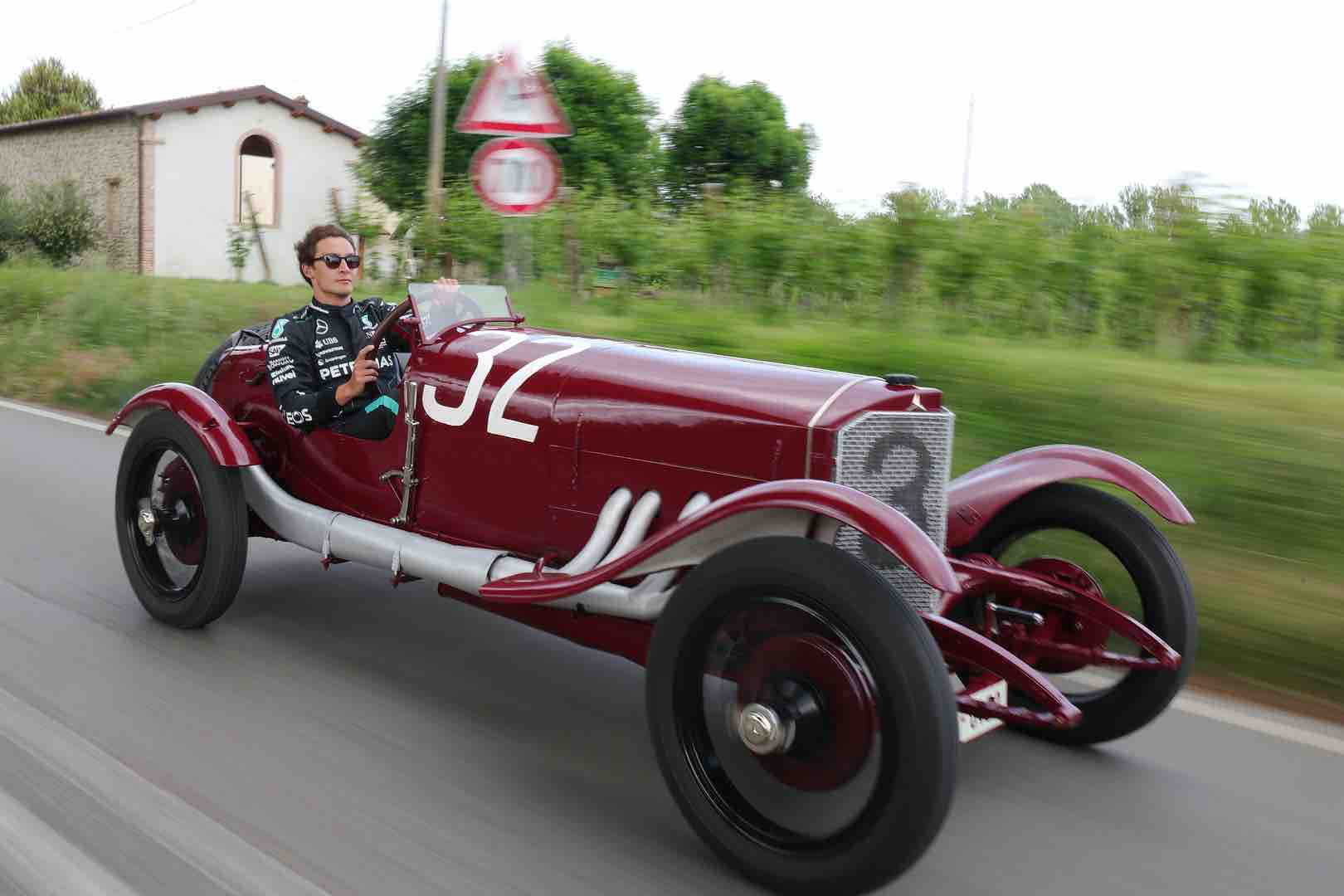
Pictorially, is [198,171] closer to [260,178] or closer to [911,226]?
[260,178]

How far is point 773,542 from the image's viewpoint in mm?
2557

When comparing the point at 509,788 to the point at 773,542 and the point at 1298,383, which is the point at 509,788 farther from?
the point at 1298,383

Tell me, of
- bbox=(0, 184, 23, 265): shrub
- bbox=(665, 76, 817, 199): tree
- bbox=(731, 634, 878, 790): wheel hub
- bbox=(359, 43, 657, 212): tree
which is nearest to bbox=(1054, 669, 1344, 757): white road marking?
bbox=(731, 634, 878, 790): wheel hub

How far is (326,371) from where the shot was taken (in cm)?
430

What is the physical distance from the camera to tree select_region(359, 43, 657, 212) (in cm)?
2523

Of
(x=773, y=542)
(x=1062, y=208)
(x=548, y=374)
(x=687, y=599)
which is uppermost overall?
(x=1062, y=208)

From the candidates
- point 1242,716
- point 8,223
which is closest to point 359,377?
point 1242,716

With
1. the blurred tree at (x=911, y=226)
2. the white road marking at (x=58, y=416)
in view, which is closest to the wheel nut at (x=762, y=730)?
the blurred tree at (x=911, y=226)

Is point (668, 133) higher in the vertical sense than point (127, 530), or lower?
higher

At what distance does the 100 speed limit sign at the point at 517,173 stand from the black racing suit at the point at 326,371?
2324 mm

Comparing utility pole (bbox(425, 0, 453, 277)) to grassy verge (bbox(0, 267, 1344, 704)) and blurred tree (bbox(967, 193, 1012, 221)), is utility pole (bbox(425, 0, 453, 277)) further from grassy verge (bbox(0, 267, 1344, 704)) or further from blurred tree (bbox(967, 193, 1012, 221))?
blurred tree (bbox(967, 193, 1012, 221))

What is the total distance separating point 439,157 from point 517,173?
1073 cm

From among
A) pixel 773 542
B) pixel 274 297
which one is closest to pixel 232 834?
pixel 773 542

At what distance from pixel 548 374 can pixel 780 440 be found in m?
0.88
